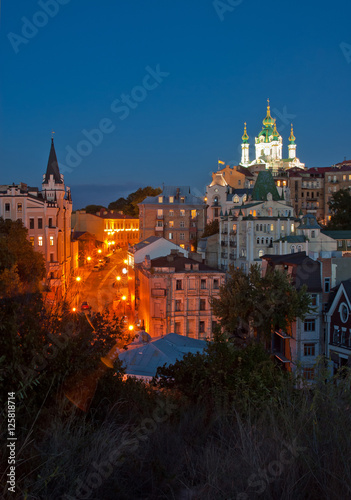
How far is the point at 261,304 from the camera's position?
67.1 feet

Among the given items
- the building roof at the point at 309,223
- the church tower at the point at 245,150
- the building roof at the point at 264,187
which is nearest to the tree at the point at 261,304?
the building roof at the point at 309,223

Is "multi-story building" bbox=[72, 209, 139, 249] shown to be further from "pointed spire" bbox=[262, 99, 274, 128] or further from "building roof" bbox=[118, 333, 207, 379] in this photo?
"building roof" bbox=[118, 333, 207, 379]

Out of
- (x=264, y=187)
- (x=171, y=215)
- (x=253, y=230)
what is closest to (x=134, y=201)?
(x=171, y=215)

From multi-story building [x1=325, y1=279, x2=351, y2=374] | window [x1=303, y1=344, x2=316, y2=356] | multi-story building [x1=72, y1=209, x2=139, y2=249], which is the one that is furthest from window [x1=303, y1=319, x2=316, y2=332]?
multi-story building [x1=72, y1=209, x2=139, y2=249]

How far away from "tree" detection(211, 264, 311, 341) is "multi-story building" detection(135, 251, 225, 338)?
5.25m

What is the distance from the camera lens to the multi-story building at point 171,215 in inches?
2151

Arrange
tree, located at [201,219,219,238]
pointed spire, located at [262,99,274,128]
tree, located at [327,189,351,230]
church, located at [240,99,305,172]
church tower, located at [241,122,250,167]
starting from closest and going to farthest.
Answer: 1. tree, located at [327,189,351,230]
2. tree, located at [201,219,219,238]
3. church, located at [240,99,305,172]
4. church tower, located at [241,122,250,167]
5. pointed spire, located at [262,99,274,128]

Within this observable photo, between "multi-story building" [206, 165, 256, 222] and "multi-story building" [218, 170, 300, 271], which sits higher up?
"multi-story building" [206, 165, 256, 222]

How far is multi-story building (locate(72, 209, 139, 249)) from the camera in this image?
278 ft

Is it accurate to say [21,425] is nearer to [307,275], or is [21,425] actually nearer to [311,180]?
[307,275]

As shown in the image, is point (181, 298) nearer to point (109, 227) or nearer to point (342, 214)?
point (342, 214)

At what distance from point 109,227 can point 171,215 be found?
34616 millimetres

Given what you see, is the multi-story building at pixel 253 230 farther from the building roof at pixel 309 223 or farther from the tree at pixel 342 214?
the tree at pixel 342 214

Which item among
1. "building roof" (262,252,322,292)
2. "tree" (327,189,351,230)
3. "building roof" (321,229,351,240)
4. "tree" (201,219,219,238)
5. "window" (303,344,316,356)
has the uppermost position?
"tree" (327,189,351,230)
